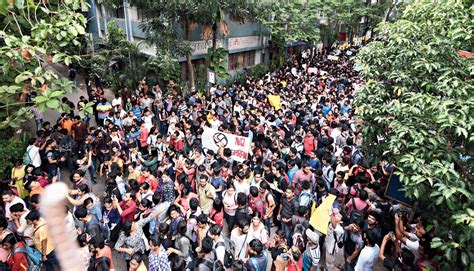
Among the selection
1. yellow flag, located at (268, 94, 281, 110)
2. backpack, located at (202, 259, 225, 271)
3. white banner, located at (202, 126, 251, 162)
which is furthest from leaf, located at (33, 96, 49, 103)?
yellow flag, located at (268, 94, 281, 110)

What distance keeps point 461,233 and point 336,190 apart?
1.96 meters

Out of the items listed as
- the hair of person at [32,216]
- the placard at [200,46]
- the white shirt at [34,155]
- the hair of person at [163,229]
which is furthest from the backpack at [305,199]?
the placard at [200,46]

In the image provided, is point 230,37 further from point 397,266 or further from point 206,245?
point 397,266

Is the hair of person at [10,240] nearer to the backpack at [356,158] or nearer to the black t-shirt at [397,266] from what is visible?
the black t-shirt at [397,266]

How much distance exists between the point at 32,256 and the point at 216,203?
2622 millimetres

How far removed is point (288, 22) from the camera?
18.1m

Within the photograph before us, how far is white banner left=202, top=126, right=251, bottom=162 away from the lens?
288 inches

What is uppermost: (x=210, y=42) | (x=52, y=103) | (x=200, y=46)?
(x=52, y=103)

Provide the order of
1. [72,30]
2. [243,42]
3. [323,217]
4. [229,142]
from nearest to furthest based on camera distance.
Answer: [72,30] → [323,217] → [229,142] → [243,42]

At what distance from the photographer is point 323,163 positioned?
657 centimetres

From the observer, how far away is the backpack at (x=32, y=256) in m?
4.23

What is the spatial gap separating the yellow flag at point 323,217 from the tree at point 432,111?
112 centimetres

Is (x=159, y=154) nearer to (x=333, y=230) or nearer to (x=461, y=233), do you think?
(x=333, y=230)

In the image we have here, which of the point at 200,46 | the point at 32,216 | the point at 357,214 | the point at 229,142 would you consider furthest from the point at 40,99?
the point at 200,46
